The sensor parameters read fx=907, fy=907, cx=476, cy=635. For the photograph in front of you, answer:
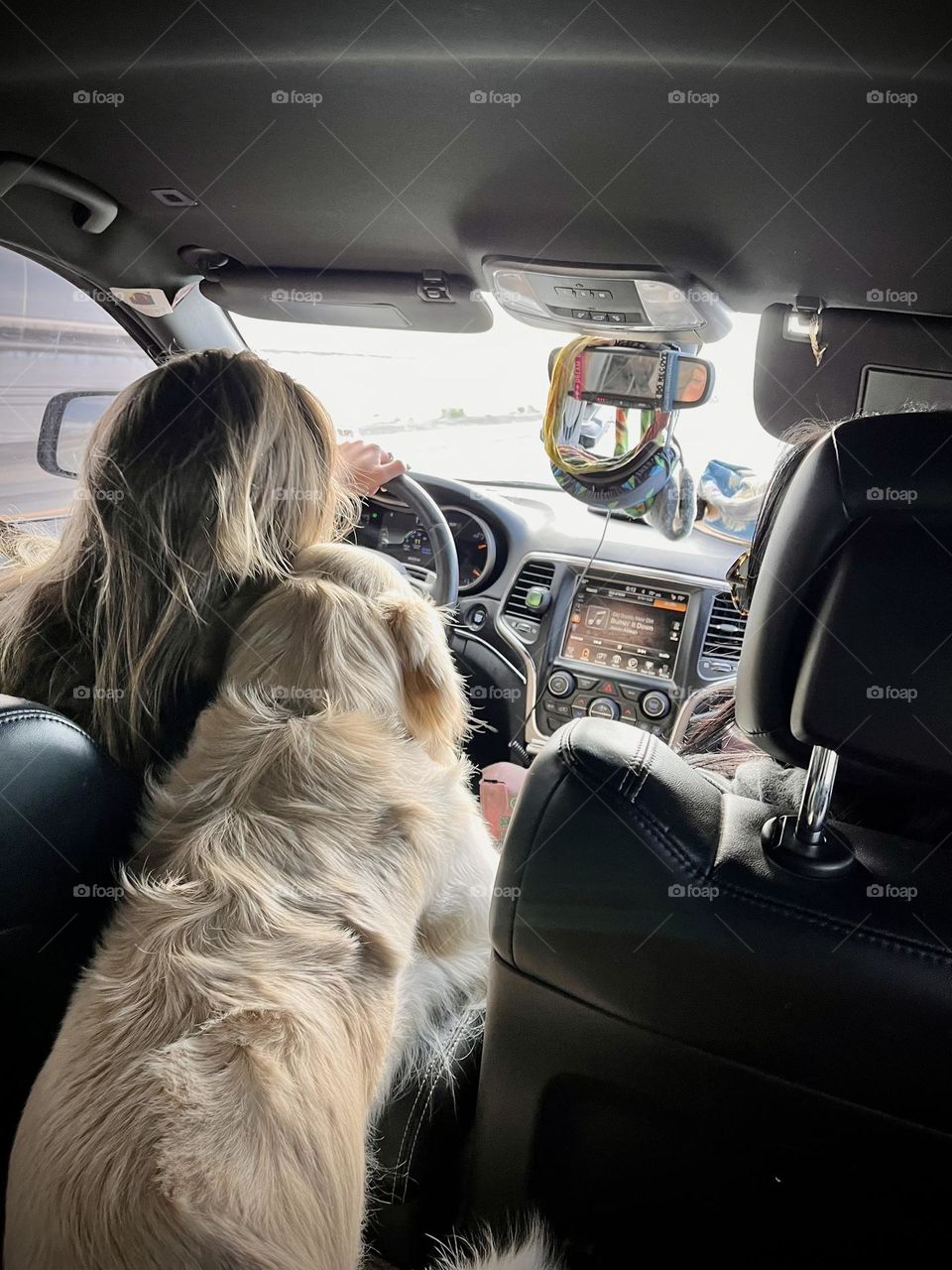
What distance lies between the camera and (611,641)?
273 cm

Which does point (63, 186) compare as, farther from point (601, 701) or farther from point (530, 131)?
point (601, 701)

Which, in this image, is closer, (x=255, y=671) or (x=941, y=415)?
(x=941, y=415)

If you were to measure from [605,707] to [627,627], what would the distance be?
0.82 feet

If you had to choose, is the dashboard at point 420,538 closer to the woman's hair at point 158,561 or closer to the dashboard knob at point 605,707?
the dashboard knob at point 605,707

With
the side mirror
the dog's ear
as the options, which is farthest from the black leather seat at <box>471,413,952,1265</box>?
the side mirror

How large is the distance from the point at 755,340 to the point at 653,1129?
5.51 ft

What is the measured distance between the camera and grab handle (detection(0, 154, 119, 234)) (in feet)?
6.64

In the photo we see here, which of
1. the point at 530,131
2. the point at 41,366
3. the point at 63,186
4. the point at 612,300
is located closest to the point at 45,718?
the point at 530,131

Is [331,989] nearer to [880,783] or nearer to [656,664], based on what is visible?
[880,783]

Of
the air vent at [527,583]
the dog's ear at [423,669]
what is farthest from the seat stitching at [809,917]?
the air vent at [527,583]

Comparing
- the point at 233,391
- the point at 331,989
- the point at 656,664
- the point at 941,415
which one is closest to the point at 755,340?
the point at 656,664

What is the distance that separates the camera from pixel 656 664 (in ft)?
8.68

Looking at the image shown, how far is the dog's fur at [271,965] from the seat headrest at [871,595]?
48cm

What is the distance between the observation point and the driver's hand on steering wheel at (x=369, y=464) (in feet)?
6.65
